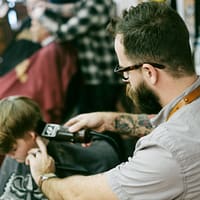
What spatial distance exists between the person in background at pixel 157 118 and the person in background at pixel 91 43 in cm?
142

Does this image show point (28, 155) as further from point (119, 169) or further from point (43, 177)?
point (119, 169)

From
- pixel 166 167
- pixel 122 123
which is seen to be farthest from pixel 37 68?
pixel 166 167

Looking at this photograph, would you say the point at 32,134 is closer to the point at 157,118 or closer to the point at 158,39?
the point at 157,118

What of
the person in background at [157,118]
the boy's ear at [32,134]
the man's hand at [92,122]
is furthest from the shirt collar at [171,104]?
the boy's ear at [32,134]

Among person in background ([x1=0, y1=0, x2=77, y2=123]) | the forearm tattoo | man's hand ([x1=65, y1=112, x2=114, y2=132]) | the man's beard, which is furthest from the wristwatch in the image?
person in background ([x1=0, y1=0, x2=77, y2=123])

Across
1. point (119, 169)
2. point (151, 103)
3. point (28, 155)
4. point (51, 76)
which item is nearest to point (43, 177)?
point (28, 155)

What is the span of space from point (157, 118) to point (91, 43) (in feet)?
5.17

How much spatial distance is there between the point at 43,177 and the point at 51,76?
152 centimetres

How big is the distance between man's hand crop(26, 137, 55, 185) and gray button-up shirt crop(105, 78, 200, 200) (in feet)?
1.24

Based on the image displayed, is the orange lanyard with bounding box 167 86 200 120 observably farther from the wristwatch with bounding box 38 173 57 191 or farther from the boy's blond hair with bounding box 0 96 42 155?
the boy's blond hair with bounding box 0 96 42 155

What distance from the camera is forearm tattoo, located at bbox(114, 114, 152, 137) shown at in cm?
220

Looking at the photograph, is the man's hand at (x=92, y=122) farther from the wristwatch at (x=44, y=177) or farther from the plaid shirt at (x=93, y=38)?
the plaid shirt at (x=93, y=38)

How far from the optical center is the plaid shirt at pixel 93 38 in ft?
10.3

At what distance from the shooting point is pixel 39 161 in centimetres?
188
